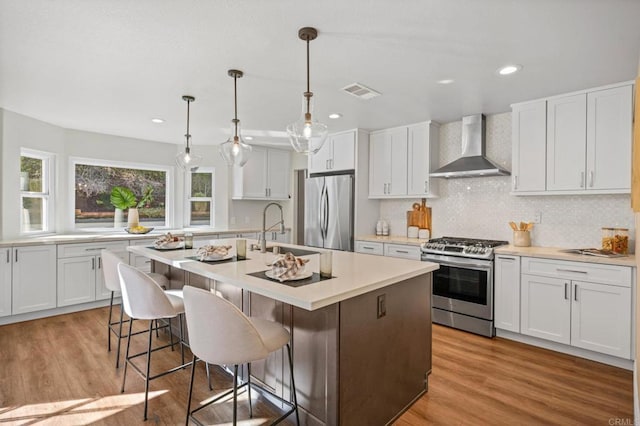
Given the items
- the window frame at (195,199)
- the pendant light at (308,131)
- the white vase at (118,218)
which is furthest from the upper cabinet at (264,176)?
the pendant light at (308,131)

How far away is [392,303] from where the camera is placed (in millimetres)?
2078

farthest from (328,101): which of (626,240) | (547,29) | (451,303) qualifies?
(626,240)

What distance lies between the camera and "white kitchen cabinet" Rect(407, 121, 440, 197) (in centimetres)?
425

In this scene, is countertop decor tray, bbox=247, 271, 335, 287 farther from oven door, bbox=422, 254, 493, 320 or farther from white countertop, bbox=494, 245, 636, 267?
white countertop, bbox=494, 245, 636, 267

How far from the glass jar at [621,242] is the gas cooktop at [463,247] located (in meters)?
0.93

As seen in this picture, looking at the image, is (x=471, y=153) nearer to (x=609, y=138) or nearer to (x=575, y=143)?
(x=575, y=143)

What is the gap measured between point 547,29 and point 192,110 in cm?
331

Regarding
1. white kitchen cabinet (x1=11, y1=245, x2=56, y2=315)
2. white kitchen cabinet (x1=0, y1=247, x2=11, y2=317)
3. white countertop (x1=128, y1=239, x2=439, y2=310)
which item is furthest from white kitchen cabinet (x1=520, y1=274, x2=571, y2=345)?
white kitchen cabinet (x1=0, y1=247, x2=11, y2=317)

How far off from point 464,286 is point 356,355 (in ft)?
7.21

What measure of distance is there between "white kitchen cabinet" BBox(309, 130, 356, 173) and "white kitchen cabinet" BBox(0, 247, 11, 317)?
3820 millimetres

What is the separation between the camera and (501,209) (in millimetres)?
3918

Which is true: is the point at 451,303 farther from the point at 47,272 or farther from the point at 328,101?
the point at 47,272

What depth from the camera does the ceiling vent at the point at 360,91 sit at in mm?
2996

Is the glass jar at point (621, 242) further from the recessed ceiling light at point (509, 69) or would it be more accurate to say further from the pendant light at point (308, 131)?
the pendant light at point (308, 131)
